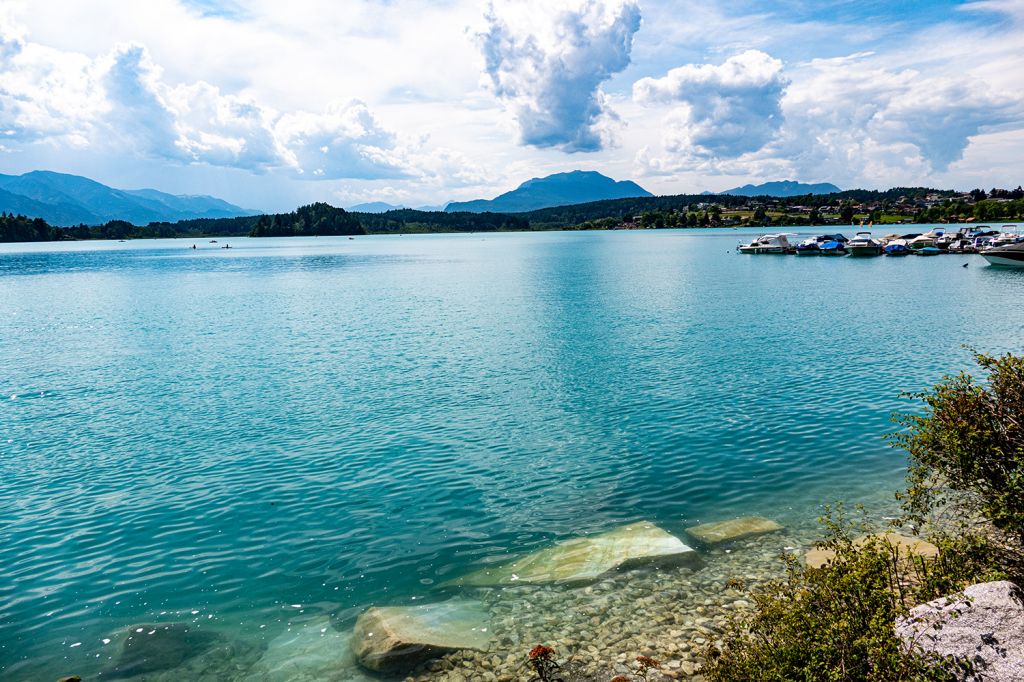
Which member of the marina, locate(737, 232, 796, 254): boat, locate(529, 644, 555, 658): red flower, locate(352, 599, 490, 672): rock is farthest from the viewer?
locate(737, 232, 796, 254): boat

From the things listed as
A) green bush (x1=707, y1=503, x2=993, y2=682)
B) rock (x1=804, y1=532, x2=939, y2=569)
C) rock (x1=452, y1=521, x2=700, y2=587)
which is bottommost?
rock (x1=452, y1=521, x2=700, y2=587)

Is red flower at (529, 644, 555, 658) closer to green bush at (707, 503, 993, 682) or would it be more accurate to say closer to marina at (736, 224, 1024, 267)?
green bush at (707, 503, 993, 682)

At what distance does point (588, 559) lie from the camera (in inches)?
722

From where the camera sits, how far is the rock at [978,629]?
29.7 ft

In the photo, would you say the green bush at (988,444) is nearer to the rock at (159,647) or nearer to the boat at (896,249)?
the rock at (159,647)

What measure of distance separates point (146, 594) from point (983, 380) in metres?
43.0

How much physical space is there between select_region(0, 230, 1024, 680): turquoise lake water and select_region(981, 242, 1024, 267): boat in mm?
53205

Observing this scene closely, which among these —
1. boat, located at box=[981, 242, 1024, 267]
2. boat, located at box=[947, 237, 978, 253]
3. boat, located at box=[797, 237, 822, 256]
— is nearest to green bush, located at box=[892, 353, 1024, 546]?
boat, located at box=[981, 242, 1024, 267]

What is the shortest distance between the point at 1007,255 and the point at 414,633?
13415cm

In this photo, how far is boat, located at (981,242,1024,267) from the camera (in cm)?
10825

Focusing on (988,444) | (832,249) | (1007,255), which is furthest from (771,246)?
(988,444)

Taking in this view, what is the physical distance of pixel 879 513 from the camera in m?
20.7

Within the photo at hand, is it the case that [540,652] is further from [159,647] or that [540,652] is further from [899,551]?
[899,551]

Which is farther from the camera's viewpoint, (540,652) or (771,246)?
(771,246)
